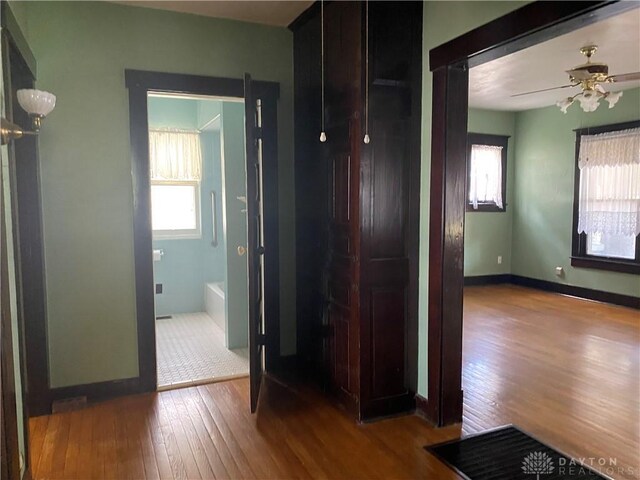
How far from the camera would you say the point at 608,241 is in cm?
602

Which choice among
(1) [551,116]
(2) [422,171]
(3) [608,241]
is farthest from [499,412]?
(1) [551,116]

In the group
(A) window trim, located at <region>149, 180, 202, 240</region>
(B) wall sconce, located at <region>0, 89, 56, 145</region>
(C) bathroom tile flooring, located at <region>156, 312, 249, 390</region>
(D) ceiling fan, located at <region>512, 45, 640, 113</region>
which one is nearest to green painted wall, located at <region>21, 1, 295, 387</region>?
(C) bathroom tile flooring, located at <region>156, 312, 249, 390</region>

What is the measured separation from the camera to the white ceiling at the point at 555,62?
3648 millimetres

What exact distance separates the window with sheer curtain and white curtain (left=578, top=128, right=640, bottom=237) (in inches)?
199

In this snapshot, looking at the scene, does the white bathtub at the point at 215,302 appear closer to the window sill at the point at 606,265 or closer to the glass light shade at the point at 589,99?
the glass light shade at the point at 589,99

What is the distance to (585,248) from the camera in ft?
20.5

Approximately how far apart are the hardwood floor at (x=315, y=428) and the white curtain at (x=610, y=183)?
95.0 inches

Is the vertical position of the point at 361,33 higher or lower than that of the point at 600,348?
higher

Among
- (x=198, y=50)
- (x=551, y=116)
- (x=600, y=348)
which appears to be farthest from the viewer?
(x=551, y=116)

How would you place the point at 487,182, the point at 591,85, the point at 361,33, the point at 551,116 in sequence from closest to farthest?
the point at 361,33, the point at 591,85, the point at 551,116, the point at 487,182

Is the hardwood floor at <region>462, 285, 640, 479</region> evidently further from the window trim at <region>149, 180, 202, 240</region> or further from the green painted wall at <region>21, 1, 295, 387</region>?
the window trim at <region>149, 180, 202, 240</region>

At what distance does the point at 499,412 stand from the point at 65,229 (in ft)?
10.0

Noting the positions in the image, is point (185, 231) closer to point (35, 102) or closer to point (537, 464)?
point (35, 102)

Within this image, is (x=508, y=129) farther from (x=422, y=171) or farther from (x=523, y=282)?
(x=422, y=171)
